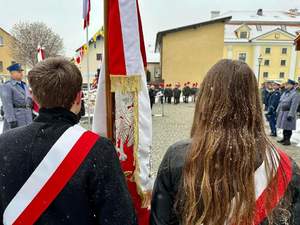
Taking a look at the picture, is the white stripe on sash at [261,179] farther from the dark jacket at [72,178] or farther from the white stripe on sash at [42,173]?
the white stripe on sash at [42,173]

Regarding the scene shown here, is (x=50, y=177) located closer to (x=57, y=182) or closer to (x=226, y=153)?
(x=57, y=182)

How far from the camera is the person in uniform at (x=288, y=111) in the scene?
25.1 ft

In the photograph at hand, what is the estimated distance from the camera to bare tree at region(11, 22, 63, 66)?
3188cm

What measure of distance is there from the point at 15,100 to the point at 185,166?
5198 millimetres

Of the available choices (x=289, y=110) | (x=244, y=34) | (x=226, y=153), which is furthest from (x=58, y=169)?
(x=244, y=34)

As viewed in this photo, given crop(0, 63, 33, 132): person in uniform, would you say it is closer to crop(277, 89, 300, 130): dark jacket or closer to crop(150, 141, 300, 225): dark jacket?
crop(150, 141, 300, 225): dark jacket

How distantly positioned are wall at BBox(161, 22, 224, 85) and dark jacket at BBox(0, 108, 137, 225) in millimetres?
33236

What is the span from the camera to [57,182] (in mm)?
1288

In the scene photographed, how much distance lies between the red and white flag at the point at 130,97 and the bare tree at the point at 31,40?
104 ft

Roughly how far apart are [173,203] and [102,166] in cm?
41

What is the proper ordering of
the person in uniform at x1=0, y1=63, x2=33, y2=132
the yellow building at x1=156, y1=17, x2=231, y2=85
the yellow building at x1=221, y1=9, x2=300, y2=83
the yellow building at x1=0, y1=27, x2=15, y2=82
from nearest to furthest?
the person in uniform at x1=0, y1=63, x2=33, y2=132
the yellow building at x1=156, y1=17, x2=231, y2=85
the yellow building at x1=0, y1=27, x2=15, y2=82
the yellow building at x1=221, y1=9, x2=300, y2=83

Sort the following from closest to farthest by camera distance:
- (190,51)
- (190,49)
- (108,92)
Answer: (108,92) → (190,49) → (190,51)

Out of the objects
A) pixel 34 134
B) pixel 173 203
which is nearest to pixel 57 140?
pixel 34 134

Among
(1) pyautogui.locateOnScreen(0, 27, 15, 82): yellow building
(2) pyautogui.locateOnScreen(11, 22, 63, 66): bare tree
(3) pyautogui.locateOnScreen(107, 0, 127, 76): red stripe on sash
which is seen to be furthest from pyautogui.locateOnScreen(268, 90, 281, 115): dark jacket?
(1) pyautogui.locateOnScreen(0, 27, 15, 82): yellow building
